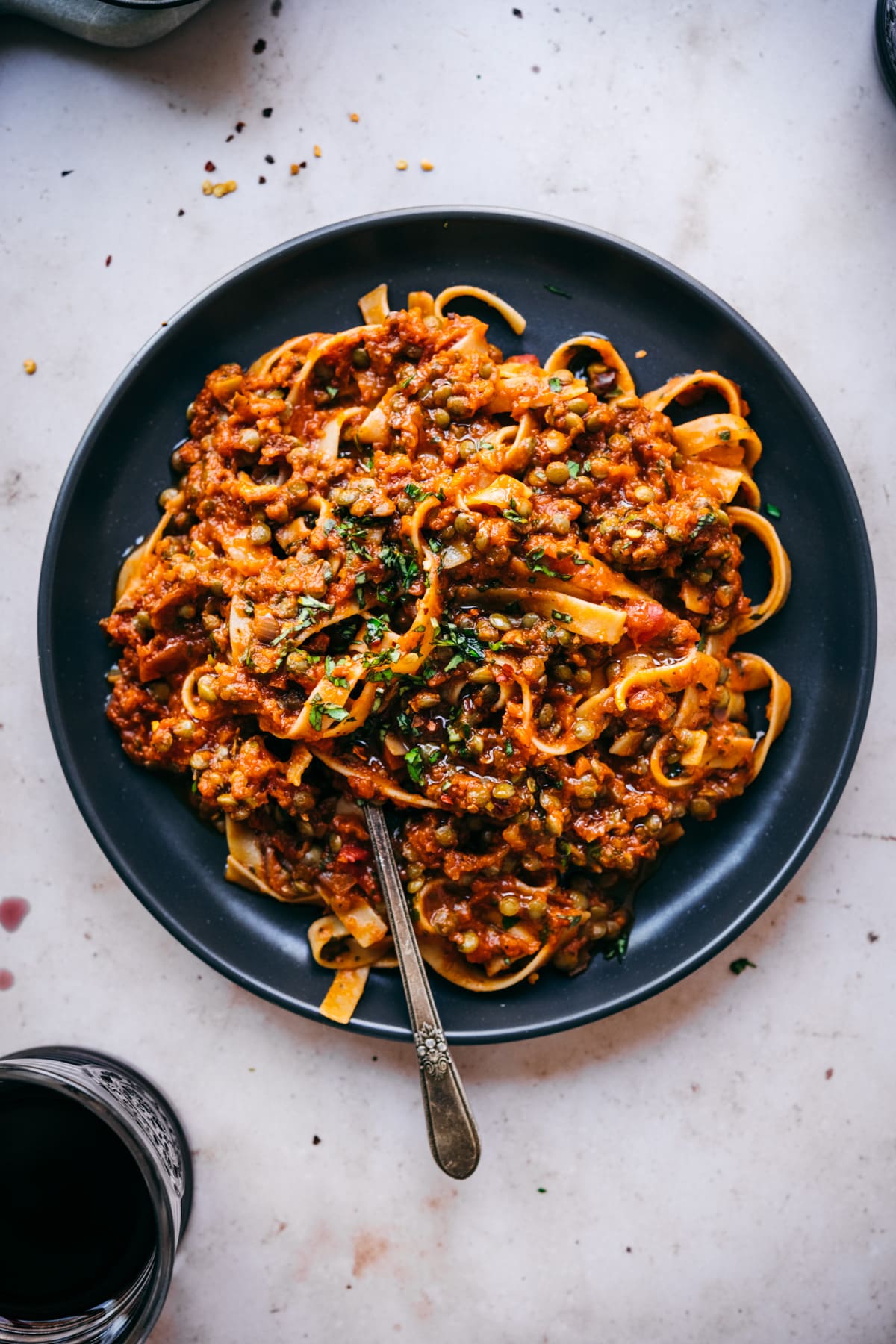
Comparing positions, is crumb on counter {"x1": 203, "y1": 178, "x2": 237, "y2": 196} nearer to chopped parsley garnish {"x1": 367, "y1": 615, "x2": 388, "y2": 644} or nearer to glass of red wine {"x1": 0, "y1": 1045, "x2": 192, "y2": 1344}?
chopped parsley garnish {"x1": 367, "y1": 615, "x2": 388, "y2": 644}

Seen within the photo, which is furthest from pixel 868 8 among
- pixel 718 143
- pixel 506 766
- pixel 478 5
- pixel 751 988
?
pixel 751 988

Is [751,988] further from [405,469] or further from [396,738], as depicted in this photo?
[405,469]

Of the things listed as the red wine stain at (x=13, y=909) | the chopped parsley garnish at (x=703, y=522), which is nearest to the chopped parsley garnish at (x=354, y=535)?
the chopped parsley garnish at (x=703, y=522)

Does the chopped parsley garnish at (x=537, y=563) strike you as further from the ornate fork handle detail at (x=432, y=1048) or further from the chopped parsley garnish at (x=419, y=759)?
the ornate fork handle detail at (x=432, y=1048)

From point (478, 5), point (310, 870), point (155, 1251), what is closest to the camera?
point (155, 1251)

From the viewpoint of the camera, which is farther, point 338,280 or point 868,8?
point 868,8
